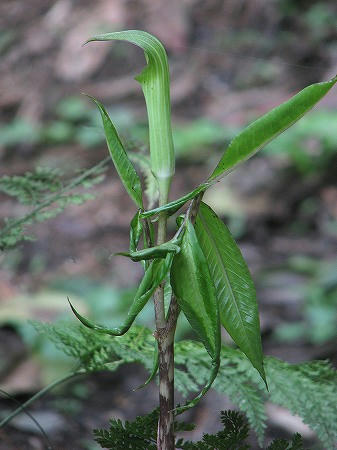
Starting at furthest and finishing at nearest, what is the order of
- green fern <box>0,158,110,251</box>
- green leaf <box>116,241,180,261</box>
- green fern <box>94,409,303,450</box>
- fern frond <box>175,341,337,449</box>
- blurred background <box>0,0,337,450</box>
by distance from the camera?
blurred background <box>0,0,337,450</box>, green fern <box>0,158,110,251</box>, fern frond <box>175,341,337,449</box>, green fern <box>94,409,303,450</box>, green leaf <box>116,241,180,261</box>

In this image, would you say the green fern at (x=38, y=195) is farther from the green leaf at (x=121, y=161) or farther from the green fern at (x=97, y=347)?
the green leaf at (x=121, y=161)

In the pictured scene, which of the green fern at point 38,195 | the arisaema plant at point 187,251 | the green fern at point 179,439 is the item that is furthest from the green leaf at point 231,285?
the green fern at point 38,195

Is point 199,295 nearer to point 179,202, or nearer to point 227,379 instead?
point 179,202

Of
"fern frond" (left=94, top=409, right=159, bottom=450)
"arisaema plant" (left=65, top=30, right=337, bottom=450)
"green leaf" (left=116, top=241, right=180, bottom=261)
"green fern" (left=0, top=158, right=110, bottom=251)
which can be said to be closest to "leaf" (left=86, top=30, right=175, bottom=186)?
"arisaema plant" (left=65, top=30, right=337, bottom=450)

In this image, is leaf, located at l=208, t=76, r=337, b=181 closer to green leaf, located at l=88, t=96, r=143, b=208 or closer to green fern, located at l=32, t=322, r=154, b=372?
green leaf, located at l=88, t=96, r=143, b=208

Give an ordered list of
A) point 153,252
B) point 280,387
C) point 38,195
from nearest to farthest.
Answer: point 153,252 < point 280,387 < point 38,195

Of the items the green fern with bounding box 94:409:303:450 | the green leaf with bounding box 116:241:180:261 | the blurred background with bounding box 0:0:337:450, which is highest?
the blurred background with bounding box 0:0:337:450

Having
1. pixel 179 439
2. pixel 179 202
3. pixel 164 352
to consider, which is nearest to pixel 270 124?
pixel 179 202
